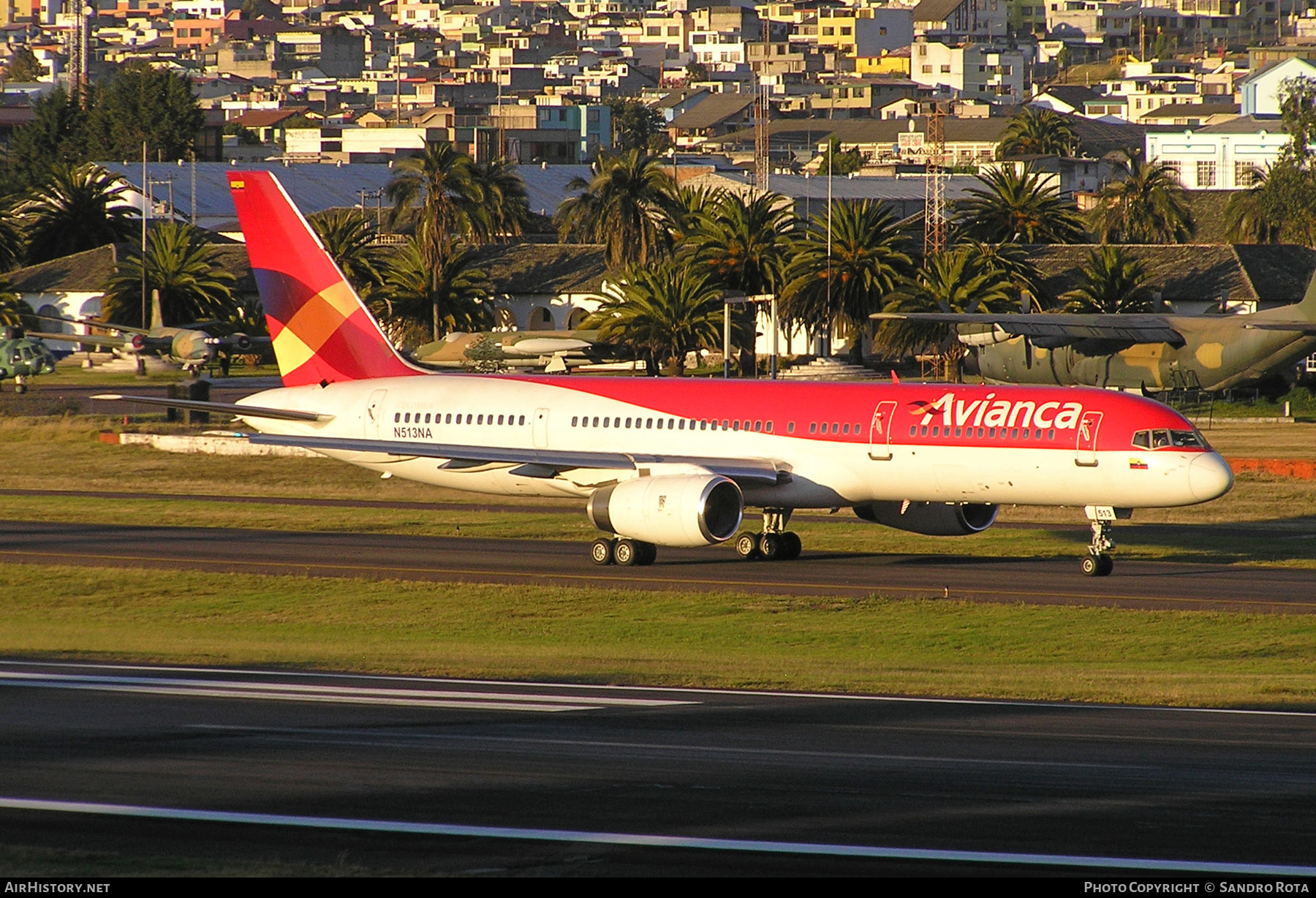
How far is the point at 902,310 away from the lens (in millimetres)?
82688

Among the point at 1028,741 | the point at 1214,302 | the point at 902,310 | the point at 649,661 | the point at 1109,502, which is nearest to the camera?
the point at 1028,741

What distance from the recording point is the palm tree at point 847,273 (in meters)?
85.6

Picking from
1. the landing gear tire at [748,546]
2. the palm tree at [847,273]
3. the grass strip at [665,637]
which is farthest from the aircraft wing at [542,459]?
the palm tree at [847,273]

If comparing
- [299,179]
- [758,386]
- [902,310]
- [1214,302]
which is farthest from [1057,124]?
[758,386]

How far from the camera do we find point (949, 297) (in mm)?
81438

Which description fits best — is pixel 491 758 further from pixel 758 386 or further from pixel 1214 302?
pixel 1214 302

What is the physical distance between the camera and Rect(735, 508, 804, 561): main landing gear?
38.7 meters

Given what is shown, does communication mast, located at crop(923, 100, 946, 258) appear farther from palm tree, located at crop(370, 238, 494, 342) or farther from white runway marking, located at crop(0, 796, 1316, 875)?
white runway marking, located at crop(0, 796, 1316, 875)

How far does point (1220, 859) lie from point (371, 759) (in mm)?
7673

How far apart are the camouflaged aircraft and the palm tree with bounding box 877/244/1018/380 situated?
611 centimetres

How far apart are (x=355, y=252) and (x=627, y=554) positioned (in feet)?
232

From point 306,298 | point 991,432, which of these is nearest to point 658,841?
point 991,432

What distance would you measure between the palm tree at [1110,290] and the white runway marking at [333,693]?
2676 inches

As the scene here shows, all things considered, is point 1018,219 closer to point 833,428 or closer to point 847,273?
point 847,273
